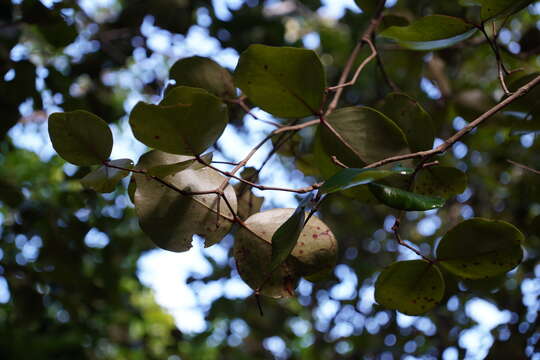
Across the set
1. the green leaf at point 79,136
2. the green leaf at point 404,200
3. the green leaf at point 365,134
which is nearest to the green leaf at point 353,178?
the green leaf at point 404,200

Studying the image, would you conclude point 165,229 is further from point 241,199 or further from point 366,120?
point 366,120

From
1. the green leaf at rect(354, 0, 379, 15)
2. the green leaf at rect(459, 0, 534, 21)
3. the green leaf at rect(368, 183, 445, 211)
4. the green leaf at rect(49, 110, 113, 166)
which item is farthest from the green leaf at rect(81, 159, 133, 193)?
the green leaf at rect(354, 0, 379, 15)

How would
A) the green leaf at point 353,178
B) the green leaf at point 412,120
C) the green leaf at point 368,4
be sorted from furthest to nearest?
the green leaf at point 368,4, the green leaf at point 412,120, the green leaf at point 353,178

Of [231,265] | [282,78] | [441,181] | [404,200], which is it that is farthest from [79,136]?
→ [231,265]

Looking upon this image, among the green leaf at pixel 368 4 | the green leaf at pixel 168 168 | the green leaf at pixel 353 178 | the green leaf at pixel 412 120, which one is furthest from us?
the green leaf at pixel 368 4

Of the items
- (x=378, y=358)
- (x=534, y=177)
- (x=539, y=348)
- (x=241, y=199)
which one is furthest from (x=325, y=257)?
(x=378, y=358)

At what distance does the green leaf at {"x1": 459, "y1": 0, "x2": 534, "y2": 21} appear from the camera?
1.82 feet

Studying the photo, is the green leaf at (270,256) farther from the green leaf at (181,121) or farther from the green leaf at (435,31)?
the green leaf at (435,31)

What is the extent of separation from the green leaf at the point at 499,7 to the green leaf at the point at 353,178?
26 centimetres

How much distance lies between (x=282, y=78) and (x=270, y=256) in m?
0.19

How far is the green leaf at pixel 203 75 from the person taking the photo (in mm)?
685

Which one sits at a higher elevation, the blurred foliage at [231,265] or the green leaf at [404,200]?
the green leaf at [404,200]

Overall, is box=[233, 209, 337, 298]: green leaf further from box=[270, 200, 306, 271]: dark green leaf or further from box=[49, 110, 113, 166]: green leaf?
box=[49, 110, 113, 166]: green leaf

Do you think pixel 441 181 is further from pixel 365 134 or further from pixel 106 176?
pixel 106 176
